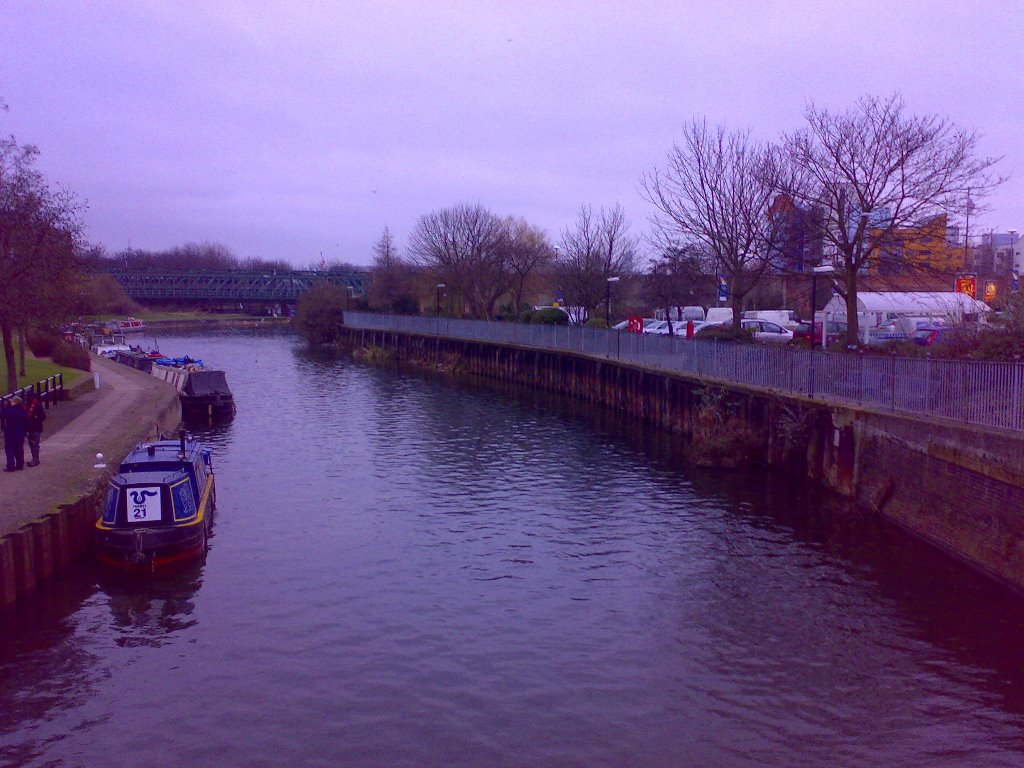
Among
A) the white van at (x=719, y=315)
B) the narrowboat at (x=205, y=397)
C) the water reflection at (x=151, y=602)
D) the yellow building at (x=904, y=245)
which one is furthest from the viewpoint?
the white van at (x=719, y=315)

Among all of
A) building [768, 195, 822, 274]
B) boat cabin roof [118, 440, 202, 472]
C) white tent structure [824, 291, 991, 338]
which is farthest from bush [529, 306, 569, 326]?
boat cabin roof [118, 440, 202, 472]

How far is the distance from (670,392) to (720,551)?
15.0 m

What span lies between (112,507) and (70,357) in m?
32.1

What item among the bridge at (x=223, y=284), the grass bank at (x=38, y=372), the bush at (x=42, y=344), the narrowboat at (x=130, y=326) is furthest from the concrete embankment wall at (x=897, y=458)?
the bridge at (x=223, y=284)

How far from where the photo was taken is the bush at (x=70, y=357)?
45844mm

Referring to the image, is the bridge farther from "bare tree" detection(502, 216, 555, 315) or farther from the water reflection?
the water reflection

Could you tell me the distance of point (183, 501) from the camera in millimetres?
17688

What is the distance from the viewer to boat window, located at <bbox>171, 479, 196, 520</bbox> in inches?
688

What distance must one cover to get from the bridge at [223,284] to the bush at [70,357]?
10427 centimetres

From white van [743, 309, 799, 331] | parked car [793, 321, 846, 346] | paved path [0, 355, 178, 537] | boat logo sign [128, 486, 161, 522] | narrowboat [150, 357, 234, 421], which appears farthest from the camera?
white van [743, 309, 799, 331]

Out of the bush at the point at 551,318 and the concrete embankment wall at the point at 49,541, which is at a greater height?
the bush at the point at 551,318

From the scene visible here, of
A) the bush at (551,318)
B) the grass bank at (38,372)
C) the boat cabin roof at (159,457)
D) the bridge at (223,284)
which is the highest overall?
the bridge at (223,284)

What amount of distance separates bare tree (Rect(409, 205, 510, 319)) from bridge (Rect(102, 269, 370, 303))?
73097 mm

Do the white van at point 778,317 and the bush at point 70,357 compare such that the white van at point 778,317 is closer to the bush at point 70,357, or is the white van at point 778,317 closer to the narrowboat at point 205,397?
the narrowboat at point 205,397
